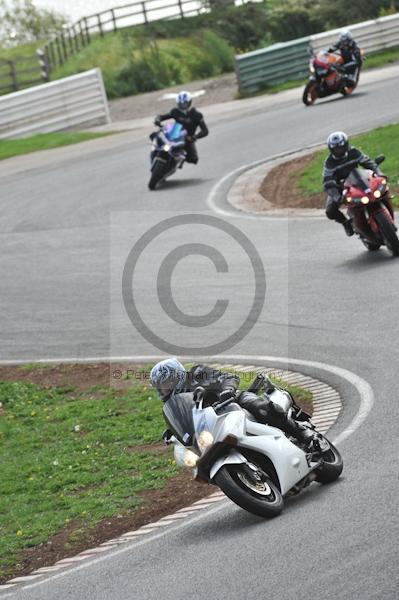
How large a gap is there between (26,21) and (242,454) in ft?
188

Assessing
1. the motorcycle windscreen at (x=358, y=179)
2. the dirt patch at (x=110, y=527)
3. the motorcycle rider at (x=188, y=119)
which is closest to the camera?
the dirt patch at (x=110, y=527)

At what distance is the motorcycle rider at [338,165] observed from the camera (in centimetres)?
1625

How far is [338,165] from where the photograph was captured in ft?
53.8

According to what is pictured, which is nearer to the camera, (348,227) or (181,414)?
(181,414)

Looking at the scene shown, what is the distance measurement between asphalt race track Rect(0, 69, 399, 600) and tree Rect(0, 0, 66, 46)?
3133 cm

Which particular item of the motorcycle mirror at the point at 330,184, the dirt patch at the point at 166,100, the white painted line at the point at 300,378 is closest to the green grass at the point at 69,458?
the white painted line at the point at 300,378

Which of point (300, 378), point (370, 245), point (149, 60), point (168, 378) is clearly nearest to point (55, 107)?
point (149, 60)

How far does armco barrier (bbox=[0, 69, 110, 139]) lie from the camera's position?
34.6 m

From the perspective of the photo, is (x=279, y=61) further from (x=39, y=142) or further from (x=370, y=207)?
(x=370, y=207)

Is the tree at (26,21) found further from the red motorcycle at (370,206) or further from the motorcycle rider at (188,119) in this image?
the red motorcycle at (370,206)

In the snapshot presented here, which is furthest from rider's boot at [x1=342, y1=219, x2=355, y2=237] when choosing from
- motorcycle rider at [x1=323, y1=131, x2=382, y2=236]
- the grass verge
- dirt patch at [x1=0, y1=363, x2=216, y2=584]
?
dirt patch at [x1=0, y1=363, x2=216, y2=584]

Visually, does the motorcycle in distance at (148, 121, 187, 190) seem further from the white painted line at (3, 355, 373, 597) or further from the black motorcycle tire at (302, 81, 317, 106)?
the white painted line at (3, 355, 373, 597)

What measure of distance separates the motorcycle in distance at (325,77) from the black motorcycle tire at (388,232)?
619 inches

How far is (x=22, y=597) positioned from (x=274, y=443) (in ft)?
6.97
